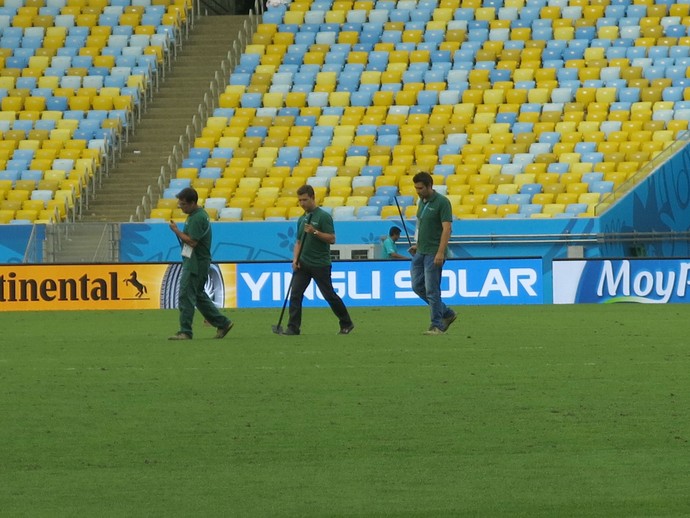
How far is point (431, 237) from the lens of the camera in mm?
17500

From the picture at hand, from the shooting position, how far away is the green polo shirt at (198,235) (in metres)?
17.2

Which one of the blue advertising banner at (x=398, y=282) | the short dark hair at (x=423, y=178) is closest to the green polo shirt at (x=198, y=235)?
the short dark hair at (x=423, y=178)

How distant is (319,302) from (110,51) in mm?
14453

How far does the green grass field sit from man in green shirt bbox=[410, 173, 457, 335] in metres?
0.82

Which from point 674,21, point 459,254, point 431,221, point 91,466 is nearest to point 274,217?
point 459,254

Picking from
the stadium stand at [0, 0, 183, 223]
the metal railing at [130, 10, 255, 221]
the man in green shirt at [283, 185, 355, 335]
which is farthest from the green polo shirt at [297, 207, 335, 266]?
the stadium stand at [0, 0, 183, 223]

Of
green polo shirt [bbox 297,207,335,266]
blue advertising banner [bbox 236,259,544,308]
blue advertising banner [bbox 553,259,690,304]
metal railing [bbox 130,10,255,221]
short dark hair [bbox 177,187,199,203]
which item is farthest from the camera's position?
metal railing [bbox 130,10,255,221]

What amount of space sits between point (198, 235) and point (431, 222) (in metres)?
2.75

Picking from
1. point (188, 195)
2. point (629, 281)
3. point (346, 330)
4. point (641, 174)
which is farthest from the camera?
point (641, 174)

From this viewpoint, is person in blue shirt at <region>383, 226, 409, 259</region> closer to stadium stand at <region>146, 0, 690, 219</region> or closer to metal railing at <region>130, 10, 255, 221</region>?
stadium stand at <region>146, 0, 690, 219</region>

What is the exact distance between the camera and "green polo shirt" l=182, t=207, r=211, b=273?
675 inches

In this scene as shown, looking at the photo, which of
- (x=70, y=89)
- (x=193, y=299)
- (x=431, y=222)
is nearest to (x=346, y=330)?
(x=431, y=222)

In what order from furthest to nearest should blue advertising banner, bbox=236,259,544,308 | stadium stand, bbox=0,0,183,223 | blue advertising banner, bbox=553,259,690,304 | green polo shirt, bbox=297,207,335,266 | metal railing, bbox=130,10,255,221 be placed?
stadium stand, bbox=0,0,183,223
metal railing, bbox=130,10,255,221
blue advertising banner, bbox=236,259,544,308
blue advertising banner, bbox=553,259,690,304
green polo shirt, bbox=297,207,335,266

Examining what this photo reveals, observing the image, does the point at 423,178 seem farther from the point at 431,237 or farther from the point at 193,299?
the point at 193,299
